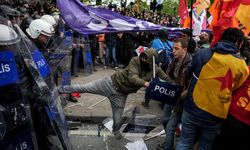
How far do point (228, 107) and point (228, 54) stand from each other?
54 cm

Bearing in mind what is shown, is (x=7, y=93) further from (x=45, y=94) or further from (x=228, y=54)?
(x=228, y=54)

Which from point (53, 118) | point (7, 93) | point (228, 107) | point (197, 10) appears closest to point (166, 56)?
point (197, 10)

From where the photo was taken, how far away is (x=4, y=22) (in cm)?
314

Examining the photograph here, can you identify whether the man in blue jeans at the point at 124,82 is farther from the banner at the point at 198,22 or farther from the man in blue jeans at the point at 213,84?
the banner at the point at 198,22

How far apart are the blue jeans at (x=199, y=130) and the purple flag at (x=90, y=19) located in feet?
10.6

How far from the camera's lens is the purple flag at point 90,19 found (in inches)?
260

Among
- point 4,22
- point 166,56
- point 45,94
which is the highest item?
point 4,22

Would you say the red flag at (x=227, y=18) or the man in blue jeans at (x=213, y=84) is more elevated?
the red flag at (x=227, y=18)

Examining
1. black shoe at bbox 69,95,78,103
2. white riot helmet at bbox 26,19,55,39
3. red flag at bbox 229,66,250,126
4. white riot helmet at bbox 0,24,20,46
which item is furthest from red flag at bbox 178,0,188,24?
white riot helmet at bbox 0,24,20,46

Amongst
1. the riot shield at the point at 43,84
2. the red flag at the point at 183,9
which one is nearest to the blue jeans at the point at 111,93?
the riot shield at the point at 43,84

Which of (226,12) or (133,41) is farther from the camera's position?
(133,41)

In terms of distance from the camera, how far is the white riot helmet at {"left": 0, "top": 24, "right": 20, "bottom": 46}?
298 cm

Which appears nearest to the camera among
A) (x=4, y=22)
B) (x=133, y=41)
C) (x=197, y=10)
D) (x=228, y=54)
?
(x=4, y=22)

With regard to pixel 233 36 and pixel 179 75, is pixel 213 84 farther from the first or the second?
pixel 179 75
